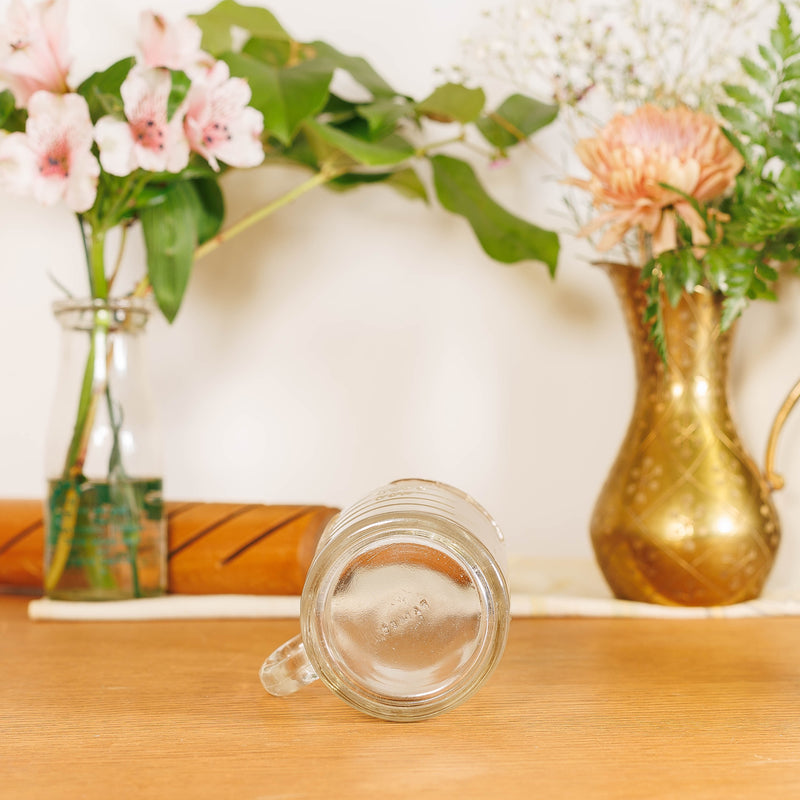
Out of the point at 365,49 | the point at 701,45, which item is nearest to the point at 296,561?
the point at 365,49

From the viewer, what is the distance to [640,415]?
31.2 inches

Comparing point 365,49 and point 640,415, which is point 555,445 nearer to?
point 640,415

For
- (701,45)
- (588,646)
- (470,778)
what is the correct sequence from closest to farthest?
(470,778)
(588,646)
(701,45)

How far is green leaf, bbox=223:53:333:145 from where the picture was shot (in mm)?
725

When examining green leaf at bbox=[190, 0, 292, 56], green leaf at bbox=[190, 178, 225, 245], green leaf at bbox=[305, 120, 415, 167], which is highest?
green leaf at bbox=[190, 0, 292, 56]

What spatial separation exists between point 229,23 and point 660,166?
0.49 meters

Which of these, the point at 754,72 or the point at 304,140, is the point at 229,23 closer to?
the point at 304,140

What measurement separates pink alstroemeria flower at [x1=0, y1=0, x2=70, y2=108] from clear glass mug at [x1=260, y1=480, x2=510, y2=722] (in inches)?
19.7

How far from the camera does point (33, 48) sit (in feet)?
2.23

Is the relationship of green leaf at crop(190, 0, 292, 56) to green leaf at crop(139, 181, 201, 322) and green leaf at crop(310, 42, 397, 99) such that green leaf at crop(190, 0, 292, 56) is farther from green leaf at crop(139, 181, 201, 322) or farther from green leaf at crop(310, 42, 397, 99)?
green leaf at crop(139, 181, 201, 322)

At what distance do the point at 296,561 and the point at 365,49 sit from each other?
0.63 metres

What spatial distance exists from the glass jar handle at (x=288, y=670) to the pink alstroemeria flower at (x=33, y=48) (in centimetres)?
53

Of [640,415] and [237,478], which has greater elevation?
[640,415]

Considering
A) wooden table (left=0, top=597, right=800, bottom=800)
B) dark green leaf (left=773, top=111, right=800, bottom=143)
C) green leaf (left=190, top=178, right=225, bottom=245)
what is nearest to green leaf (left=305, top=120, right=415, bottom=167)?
green leaf (left=190, top=178, right=225, bottom=245)
